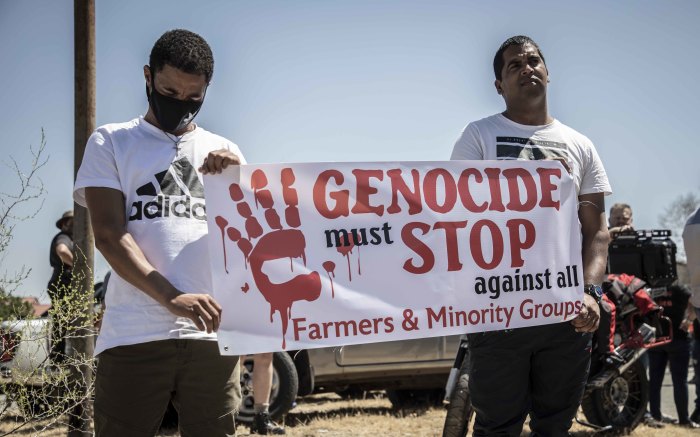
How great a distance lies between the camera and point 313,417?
26.6 ft

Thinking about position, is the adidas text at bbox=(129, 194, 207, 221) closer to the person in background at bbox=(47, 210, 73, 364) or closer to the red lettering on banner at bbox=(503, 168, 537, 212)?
the red lettering on banner at bbox=(503, 168, 537, 212)

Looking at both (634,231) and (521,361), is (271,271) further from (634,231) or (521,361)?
(634,231)

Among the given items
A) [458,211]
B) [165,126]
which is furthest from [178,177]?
[458,211]

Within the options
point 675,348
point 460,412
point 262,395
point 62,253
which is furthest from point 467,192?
point 675,348

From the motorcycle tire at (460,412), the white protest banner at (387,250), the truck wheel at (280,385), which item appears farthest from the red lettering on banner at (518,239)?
the truck wheel at (280,385)

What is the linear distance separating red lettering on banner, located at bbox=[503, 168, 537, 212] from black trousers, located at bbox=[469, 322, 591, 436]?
1.83 feet

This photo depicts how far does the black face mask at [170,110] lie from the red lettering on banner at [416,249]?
104cm

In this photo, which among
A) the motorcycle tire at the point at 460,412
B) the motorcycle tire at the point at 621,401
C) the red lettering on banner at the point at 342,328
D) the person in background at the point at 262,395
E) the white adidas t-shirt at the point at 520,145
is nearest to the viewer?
the red lettering on banner at the point at 342,328

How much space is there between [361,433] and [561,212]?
12.7 ft

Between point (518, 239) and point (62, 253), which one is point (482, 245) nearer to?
point (518, 239)

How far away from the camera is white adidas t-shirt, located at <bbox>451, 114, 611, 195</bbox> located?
3.69m

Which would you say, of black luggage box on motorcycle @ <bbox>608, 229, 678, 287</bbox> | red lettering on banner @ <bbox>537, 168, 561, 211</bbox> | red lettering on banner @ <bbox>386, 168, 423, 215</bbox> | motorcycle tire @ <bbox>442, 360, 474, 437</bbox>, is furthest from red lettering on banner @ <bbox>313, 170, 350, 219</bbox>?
black luggage box on motorcycle @ <bbox>608, 229, 678, 287</bbox>

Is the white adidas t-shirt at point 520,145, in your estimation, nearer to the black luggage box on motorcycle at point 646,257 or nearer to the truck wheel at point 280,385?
the truck wheel at point 280,385

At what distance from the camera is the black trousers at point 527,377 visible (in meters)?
3.46
